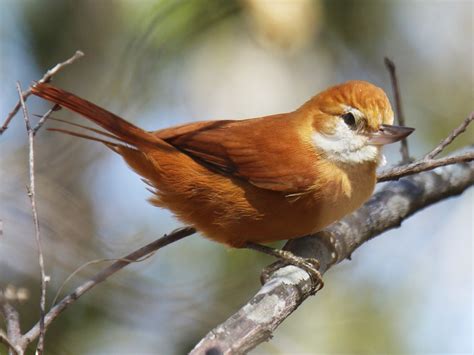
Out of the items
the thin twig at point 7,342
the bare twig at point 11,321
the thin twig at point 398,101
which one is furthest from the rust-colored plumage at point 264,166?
the thin twig at point 7,342

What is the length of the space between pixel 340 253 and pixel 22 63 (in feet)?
8.00

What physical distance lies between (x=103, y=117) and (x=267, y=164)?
879 mm

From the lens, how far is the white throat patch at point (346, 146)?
358cm

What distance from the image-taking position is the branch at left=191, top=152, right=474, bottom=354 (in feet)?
8.36

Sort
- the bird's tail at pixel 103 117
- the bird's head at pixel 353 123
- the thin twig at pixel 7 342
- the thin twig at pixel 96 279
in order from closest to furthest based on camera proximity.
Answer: the thin twig at pixel 7 342, the thin twig at pixel 96 279, the bird's tail at pixel 103 117, the bird's head at pixel 353 123

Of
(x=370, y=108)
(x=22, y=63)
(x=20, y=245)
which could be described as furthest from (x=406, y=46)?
(x=20, y=245)

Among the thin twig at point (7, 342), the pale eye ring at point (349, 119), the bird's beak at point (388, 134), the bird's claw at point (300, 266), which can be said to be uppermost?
the pale eye ring at point (349, 119)

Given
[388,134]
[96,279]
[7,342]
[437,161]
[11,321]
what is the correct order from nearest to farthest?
[7,342] → [11,321] → [96,279] → [437,161] → [388,134]

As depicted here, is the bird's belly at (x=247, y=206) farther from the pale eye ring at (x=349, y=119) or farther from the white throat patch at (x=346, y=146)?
the pale eye ring at (x=349, y=119)

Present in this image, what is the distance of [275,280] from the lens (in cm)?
306

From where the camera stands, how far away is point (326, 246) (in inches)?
145

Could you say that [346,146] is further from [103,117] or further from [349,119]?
[103,117]

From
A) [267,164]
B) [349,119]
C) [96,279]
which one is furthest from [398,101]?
[96,279]

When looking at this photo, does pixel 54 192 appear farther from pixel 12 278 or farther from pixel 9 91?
pixel 9 91
